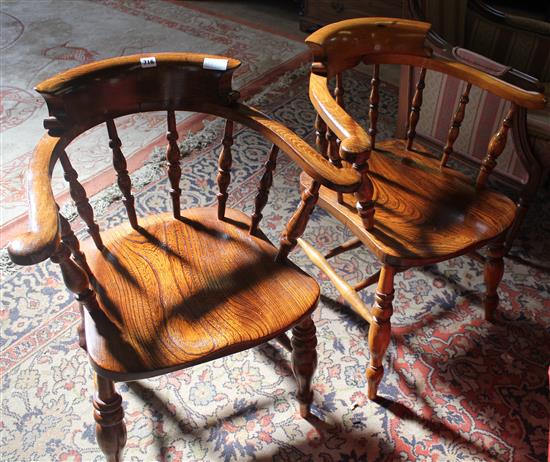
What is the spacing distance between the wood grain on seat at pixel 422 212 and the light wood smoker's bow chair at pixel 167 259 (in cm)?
23

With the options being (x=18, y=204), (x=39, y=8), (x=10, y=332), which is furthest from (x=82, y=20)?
(x=10, y=332)

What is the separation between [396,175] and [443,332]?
555 millimetres

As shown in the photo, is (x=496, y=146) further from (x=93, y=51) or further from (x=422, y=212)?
(x=93, y=51)

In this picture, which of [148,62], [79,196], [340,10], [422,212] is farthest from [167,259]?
[340,10]

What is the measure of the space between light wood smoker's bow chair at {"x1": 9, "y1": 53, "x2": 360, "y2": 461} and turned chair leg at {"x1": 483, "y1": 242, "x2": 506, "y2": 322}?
0.64 m

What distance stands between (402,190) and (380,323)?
1.22ft

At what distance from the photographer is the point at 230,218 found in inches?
56.0

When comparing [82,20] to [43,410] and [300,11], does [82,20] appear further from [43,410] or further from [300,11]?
[43,410]

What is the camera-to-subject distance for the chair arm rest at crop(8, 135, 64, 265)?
871 mm

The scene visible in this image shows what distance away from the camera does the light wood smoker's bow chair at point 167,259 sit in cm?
107

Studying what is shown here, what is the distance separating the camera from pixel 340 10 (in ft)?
11.5

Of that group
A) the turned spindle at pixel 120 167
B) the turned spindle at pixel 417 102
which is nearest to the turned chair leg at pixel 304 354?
the turned spindle at pixel 120 167

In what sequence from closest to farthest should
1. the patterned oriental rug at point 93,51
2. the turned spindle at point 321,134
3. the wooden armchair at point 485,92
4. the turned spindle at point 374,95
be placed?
the turned spindle at point 321,134
the turned spindle at point 374,95
the wooden armchair at point 485,92
the patterned oriental rug at point 93,51

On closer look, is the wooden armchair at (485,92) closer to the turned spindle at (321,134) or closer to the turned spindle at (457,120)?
the turned spindle at (457,120)
